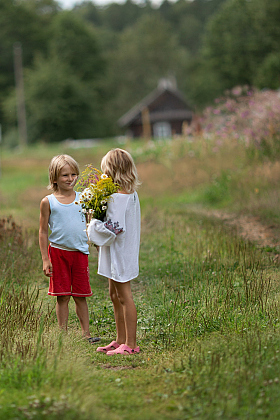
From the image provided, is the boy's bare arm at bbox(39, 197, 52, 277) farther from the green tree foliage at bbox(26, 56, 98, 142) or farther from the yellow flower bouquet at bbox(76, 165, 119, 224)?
the green tree foliage at bbox(26, 56, 98, 142)

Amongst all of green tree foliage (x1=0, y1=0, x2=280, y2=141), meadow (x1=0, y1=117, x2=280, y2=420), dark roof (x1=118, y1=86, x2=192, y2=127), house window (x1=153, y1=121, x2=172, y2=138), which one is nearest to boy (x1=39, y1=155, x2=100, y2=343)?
meadow (x1=0, y1=117, x2=280, y2=420)

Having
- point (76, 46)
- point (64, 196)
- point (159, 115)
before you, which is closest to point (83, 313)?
point (64, 196)

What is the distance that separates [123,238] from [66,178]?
872mm

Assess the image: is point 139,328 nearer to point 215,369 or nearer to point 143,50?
point 215,369

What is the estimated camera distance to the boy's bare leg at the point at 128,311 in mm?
4387

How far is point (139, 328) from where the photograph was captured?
5066mm

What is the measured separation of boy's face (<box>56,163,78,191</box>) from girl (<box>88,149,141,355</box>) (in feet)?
1.57

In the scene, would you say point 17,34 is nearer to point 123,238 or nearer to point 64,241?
point 64,241

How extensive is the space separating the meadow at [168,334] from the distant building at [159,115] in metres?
46.3

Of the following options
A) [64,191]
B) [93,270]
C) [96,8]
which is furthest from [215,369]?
[96,8]

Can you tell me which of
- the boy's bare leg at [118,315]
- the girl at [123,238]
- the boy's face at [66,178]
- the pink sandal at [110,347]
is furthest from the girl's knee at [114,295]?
the boy's face at [66,178]

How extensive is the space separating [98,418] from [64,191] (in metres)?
2.40

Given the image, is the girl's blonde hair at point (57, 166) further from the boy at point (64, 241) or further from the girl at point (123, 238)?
the girl at point (123, 238)

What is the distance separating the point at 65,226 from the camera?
15.3ft
